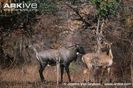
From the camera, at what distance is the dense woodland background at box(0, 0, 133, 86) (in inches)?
690

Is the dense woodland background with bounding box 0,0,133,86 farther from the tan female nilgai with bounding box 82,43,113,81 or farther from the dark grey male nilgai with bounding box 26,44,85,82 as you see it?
the dark grey male nilgai with bounding box 26,44,85,82

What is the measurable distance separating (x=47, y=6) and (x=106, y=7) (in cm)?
397

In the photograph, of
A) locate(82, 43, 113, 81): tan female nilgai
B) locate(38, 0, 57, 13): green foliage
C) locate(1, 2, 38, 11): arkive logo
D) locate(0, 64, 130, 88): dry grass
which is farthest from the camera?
locate(1, 2, 38, 11): arkive logo

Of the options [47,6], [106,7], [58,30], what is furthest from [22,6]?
[106,7]

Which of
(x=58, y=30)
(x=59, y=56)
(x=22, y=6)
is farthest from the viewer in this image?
(x=22, y=6)

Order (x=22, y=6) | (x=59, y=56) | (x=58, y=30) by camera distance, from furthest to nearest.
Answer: (x=22, y=6) < (x=58, y=30) < (x=59, y=56)

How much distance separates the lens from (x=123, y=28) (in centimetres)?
1738

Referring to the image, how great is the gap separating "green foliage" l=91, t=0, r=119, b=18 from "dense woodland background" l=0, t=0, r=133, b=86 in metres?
0.34

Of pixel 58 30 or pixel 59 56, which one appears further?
pixel 58 30

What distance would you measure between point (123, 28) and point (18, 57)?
213 inches

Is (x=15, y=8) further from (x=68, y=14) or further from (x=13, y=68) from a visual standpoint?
(x=13, y=68)

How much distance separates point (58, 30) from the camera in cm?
1914

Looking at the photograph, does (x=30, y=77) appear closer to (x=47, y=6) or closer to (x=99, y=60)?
(x=99, y=60)

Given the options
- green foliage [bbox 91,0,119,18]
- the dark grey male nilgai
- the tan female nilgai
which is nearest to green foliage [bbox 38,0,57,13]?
the dark grey male nilgai
